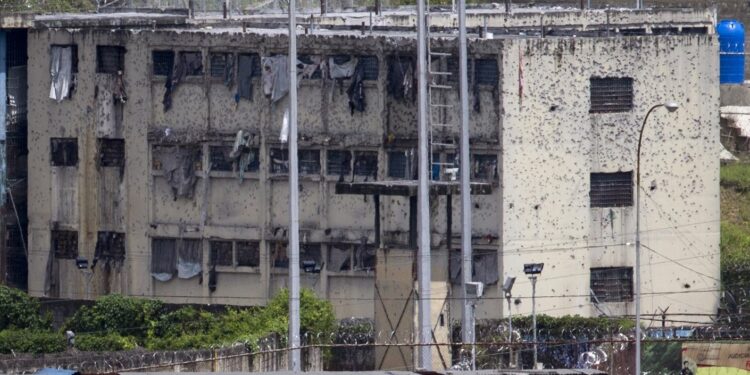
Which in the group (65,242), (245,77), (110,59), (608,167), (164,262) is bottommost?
(164,262)

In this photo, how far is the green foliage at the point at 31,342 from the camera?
139 ft

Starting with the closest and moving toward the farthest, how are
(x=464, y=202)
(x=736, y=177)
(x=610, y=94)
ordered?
(x=464, y=202) < (x=610, y=94) < (x=736, y=177)

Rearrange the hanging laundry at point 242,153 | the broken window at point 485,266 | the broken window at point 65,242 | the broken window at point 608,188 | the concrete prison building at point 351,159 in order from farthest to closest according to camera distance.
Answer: the broken window at point 65,242
the hanging laundry at point 242,153
the broken window at point 608,188
the concrete prison building at point 351,159
the broken window at point 485,266

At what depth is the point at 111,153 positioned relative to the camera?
50.3 meters

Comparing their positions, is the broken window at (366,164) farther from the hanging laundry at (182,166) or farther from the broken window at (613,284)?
the broken window at (613,284)

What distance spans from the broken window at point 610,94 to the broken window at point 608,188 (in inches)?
53.2

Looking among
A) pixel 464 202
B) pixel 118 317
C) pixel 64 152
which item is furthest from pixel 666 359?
pixel 64 152

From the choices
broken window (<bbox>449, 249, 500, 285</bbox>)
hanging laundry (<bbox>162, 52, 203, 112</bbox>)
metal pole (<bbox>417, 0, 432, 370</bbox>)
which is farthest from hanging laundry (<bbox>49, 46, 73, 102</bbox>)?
metal pole (<bbox>417, 0, 432, 370</bbox>)

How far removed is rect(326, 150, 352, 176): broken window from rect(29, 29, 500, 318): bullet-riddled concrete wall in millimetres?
145

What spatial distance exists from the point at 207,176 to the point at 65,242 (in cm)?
379

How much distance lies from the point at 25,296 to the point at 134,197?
3.96m

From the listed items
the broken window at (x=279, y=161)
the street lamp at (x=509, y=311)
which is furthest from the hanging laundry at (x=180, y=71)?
the street lamp at (x=509, y=311)

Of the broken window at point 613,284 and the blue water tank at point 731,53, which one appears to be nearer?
the broken window at point 613,284

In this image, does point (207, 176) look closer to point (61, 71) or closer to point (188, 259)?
point (188, 259)
